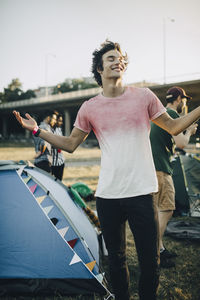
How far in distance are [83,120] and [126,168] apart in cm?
53

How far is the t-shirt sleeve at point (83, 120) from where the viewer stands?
1.93 metres

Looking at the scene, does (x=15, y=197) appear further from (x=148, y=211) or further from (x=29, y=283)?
(x=148, y=211)

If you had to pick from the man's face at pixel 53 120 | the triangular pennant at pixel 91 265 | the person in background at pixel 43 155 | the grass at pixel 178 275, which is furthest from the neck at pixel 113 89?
the man's face at pixel 53 120

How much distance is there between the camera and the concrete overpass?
2428 cm

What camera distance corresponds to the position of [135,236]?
5.79ft

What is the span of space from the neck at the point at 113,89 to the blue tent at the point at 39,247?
1483 mm

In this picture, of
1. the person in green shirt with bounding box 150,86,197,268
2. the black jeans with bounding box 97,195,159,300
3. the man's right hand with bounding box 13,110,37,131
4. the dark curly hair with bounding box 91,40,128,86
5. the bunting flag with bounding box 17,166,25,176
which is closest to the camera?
the black jeans with bounding box 97,195,159,300

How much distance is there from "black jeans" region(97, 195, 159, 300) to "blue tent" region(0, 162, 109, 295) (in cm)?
73

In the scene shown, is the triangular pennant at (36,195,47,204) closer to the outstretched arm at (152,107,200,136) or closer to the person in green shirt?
the person in green shirt

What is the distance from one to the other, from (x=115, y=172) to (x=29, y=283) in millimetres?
1691

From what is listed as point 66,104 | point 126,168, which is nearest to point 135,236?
point 126,168

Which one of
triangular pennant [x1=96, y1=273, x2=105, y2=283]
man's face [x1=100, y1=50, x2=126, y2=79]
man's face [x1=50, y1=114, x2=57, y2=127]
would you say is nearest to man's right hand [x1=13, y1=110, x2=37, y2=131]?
man's face [x1=100, y1=50, x2=126, y2=79]

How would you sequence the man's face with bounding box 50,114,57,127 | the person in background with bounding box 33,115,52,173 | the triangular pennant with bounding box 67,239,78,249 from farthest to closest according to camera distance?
the man's face with bounding box 50,114,57,127 → the person in background with bounding box 33,115,52,173 → the triangular pennant with bounding box 67,239,78,249

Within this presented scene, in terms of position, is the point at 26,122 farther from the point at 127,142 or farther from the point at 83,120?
the point at 127,142
